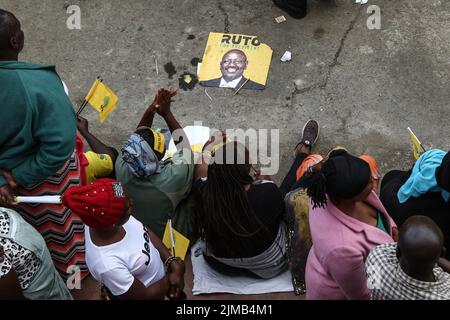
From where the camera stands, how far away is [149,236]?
2.89 metres

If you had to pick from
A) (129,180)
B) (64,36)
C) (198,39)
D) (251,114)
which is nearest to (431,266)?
(129,180)

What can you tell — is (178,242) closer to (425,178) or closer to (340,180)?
(340,180)

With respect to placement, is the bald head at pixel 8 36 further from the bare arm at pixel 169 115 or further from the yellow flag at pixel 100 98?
the bare arm at pixel 169 115

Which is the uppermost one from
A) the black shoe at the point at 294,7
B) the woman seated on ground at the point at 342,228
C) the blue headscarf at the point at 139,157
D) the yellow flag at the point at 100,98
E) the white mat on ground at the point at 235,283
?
the black shoe at the point at 294,7

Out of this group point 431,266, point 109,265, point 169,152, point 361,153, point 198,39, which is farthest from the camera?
point 198,39

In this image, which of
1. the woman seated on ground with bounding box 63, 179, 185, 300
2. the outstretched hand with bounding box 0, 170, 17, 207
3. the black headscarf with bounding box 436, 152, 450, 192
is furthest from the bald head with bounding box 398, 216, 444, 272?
the outstretched hand with bounding box 0, 170, 17, 207

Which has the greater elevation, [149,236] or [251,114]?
[251,114]

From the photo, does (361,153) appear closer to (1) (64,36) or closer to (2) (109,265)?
(2) (109,265)

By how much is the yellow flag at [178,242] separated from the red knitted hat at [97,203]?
618mm

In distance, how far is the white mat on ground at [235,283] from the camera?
3084 mm

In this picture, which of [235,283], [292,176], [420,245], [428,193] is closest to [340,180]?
[420,245]

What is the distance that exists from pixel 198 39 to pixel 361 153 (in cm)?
191

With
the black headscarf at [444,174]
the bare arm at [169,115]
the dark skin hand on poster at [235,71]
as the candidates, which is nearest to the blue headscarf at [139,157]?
the bare arm at [169,115]

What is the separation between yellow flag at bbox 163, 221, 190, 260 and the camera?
3.08 meters
